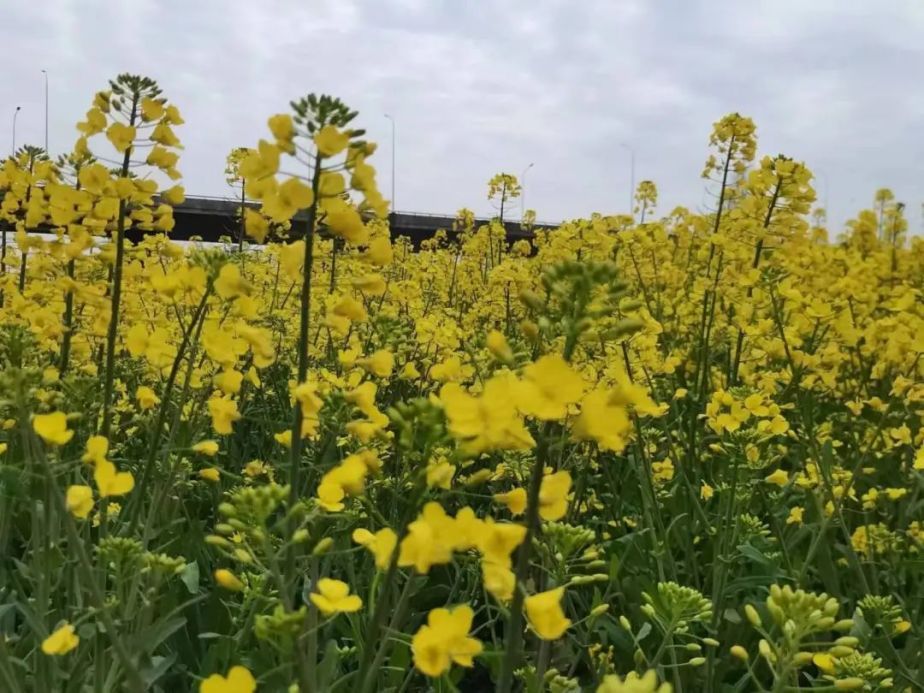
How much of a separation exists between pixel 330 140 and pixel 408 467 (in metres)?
1.68

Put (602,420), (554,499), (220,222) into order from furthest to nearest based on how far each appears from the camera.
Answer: (220,222)
(554,499)
(602,420)

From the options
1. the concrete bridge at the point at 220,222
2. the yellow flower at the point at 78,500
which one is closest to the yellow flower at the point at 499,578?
the yellow flower at the point at 78,500

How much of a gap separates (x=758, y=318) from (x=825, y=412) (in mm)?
2320

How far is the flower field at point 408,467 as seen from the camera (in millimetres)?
1413

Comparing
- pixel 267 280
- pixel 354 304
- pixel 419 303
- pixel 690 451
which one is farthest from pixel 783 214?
pixel 267 280

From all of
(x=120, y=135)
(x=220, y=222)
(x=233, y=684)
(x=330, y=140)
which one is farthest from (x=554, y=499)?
(x=220, y=222)

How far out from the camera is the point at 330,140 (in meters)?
1.49

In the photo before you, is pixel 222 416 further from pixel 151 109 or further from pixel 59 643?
pixel 151 109

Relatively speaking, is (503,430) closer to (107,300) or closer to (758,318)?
(107,300)

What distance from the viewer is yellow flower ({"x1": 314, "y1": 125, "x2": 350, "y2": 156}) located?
4.88 ft

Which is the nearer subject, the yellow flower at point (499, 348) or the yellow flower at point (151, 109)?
the yellow flower at point (499, 348)

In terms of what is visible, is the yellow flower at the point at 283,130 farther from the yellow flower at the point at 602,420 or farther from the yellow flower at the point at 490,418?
the yellow flower at the point at 602,420

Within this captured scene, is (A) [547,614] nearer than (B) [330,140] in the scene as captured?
Yes

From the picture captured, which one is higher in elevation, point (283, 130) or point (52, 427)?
point (283, 130)
